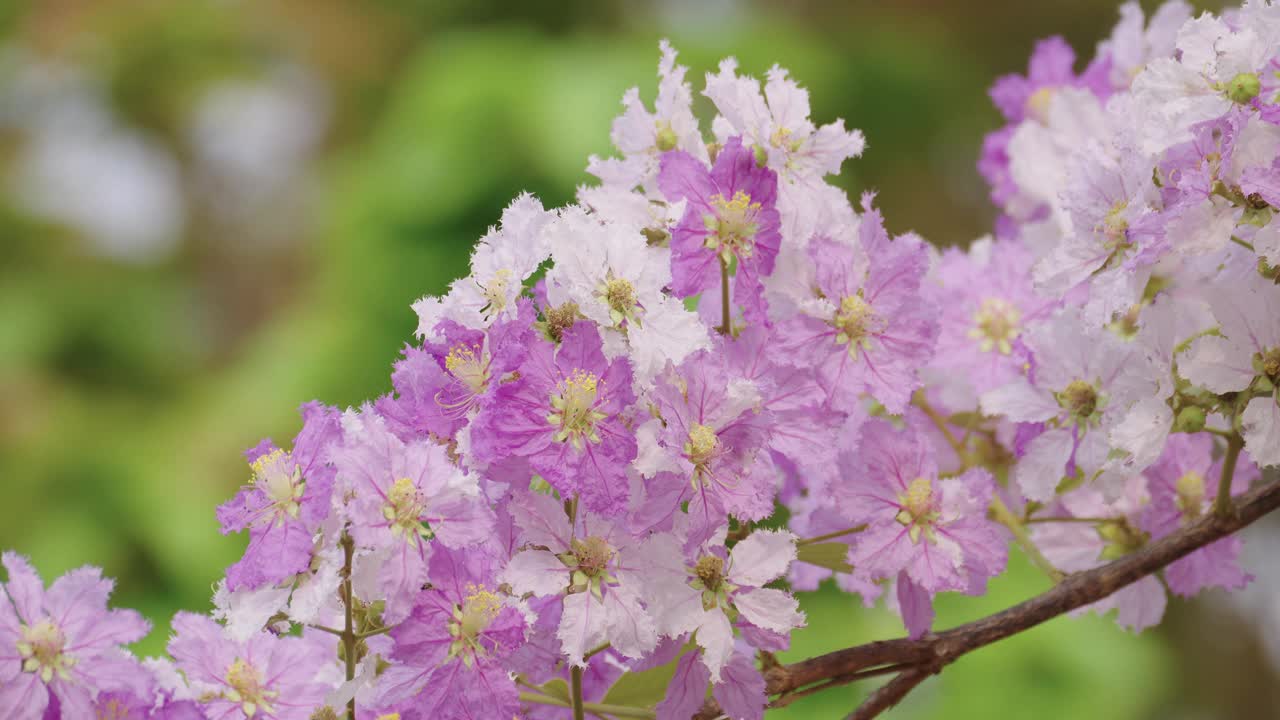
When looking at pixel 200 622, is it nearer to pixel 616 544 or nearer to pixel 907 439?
pixel 616 544

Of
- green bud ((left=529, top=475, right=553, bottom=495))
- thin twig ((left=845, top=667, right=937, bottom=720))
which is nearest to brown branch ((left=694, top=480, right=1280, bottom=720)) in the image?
thin twig ((left=845, top=667, right=937, bottom=720))

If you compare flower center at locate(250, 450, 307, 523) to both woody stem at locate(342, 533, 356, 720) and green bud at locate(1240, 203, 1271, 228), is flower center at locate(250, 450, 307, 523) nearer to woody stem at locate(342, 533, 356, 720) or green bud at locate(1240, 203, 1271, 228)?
woody stem at locate(342, 533, 356, 720)

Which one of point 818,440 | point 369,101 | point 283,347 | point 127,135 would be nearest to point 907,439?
point 818,440

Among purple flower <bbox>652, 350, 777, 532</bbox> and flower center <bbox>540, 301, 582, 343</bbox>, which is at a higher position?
flower center <bbox>540, 301, 582, 343</bbox>

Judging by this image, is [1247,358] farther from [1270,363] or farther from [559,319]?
[559,319]

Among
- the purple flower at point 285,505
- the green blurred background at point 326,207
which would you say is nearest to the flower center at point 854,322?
the purple flower at point 285,505

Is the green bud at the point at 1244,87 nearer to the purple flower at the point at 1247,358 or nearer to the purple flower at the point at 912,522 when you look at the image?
the purple flower at the point at 1247,358
